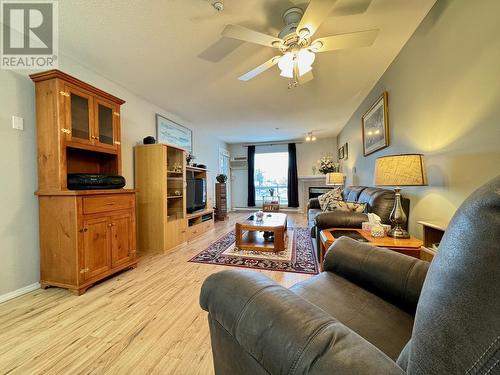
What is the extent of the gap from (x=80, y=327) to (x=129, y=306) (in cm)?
32

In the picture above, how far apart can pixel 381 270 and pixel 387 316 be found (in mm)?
219

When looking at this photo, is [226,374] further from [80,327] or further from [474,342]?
[80,327]

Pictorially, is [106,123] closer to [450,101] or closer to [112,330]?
[112,330]

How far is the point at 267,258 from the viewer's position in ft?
9.00

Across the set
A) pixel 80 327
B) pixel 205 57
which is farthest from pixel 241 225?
pixel 205 57

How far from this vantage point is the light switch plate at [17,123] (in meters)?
1.94

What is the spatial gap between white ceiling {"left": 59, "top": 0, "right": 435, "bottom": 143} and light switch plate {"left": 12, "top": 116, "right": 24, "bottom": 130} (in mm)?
850

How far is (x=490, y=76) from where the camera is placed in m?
1.24

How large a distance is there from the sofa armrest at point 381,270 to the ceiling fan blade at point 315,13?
1463 millimetres

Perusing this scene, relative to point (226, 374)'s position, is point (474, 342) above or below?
above

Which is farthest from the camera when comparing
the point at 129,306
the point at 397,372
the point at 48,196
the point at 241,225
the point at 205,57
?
the point at 241,225

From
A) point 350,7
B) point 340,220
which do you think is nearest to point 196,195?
point 340,220

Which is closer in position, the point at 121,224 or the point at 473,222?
the point at 473,222

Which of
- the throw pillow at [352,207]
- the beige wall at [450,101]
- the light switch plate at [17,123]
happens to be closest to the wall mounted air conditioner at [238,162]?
the throw pillow at [352,207]
